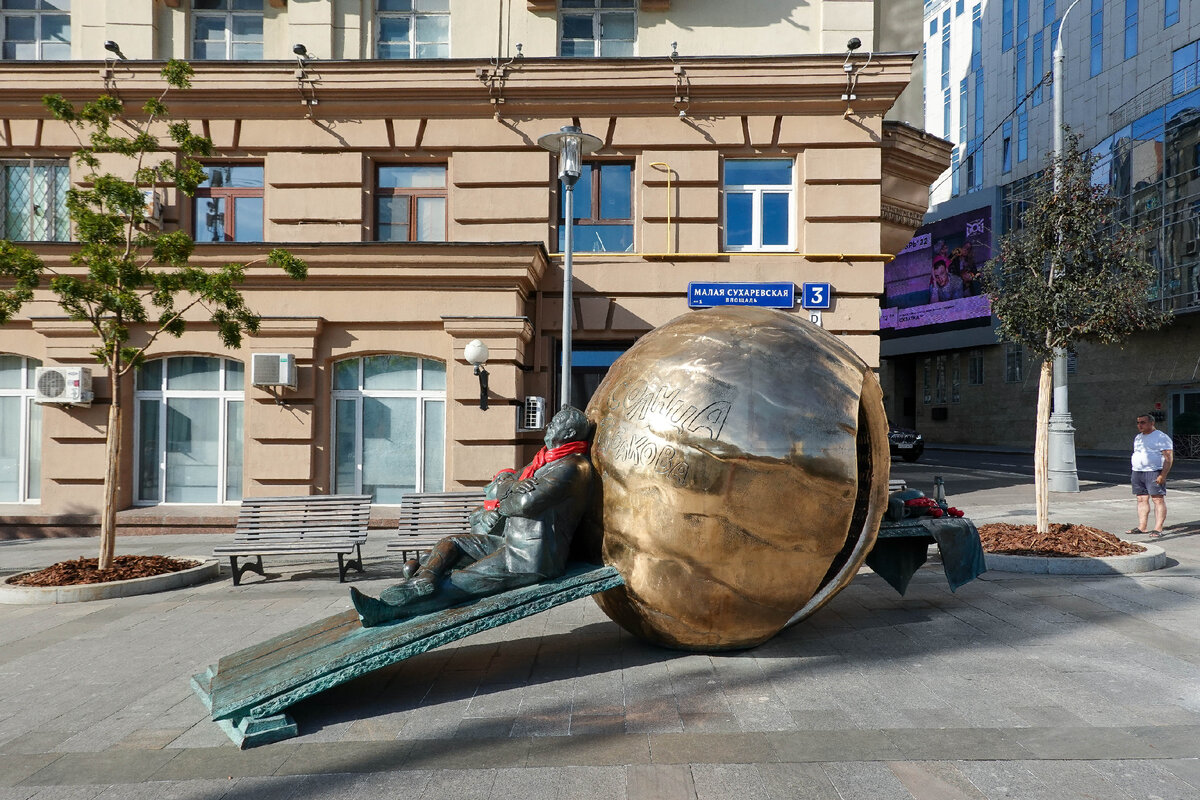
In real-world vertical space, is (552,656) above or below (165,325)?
below

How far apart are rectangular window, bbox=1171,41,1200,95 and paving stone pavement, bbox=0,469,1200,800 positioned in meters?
33.3

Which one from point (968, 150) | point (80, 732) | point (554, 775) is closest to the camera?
point (554, 775)

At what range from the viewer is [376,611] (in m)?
4.91

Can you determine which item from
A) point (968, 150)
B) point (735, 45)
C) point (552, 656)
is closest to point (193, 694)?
point (552, 656)

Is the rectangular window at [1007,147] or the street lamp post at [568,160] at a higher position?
the rectangular window at [1007,147]

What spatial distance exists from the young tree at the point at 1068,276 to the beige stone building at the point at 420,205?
3.12 meters

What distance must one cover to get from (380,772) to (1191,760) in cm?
403

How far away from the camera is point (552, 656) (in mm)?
5680

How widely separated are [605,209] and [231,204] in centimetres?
659

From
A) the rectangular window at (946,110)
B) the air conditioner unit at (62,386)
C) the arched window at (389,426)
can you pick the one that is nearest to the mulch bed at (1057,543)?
the arched window at (389,426)

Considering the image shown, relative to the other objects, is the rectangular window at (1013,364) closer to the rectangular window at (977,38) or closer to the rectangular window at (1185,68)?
the rectangular window at (1185,68)

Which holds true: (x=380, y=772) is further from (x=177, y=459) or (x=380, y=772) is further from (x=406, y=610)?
(x=177, y=459)

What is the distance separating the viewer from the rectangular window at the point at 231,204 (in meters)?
13.4

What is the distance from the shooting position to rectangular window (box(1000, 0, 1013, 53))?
43.9 m
